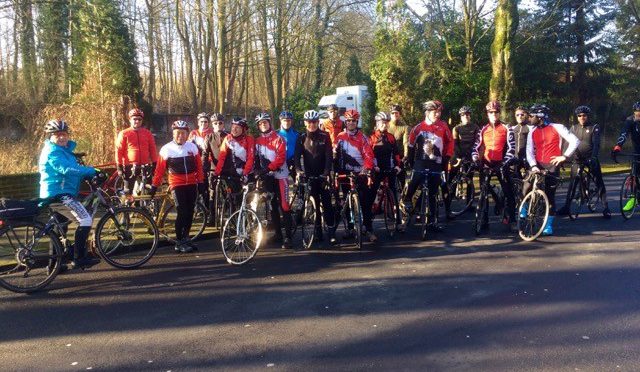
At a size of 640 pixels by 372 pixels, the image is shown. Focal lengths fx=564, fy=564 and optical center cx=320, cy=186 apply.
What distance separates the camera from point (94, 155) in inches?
563

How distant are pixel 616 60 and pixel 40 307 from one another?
96.1ft

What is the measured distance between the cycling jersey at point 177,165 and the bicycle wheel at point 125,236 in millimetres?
585

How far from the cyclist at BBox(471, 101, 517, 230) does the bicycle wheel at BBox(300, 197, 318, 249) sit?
2.74 metres

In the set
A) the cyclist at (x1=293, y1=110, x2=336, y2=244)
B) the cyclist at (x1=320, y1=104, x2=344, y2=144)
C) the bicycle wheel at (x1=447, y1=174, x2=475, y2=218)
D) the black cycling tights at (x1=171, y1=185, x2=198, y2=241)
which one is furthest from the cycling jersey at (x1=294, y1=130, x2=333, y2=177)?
the bicycle wheel at (x1=447, y1=174, x2=475, y2=218)

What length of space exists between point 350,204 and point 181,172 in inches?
96.1

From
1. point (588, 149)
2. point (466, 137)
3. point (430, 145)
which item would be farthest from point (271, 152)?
point (588, 149)

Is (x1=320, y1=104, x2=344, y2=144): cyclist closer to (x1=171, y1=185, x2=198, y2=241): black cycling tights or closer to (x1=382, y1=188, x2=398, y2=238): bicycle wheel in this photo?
(x1=382, y1=188, x2=398, y2=238): bicycle wheel

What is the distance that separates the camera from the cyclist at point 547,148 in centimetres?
857

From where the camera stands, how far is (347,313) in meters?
5.41

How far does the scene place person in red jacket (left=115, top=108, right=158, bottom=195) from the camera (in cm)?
885

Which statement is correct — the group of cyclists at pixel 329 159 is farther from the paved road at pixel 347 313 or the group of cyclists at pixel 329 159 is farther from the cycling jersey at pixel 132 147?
the paved road at pixel 347 313

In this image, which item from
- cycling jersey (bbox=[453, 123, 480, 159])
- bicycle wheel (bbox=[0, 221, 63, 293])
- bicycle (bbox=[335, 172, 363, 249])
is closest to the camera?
bicycle wheel (bbox=[0, 221, 63, 293])

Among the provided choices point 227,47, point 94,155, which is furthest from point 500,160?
point 227,47

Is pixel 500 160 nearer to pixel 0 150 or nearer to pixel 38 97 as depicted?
pixel 0 150
